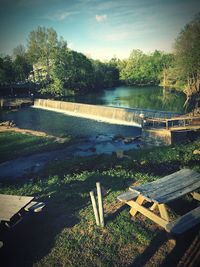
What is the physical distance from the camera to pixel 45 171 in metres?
14.5

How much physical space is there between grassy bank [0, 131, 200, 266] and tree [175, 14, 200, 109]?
36079 millimetres

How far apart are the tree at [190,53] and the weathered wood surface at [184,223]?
3820 cm

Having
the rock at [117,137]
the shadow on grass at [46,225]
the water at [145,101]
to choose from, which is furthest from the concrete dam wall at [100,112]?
the shadow on grass at [46,225]

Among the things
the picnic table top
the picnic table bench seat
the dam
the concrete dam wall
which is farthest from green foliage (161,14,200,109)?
the picnic table bench seat

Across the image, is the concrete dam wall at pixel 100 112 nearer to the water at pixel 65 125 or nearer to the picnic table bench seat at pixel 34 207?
the water at pixel 65 125

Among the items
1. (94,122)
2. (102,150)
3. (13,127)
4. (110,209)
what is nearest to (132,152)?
(102,150)

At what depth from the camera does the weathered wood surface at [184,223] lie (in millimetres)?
6317

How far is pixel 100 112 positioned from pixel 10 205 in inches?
1035

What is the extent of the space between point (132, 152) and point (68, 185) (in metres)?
7.63

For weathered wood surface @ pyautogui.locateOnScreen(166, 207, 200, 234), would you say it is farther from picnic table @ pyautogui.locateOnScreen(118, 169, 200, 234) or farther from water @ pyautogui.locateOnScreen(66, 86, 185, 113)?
water @ pyautogui.locateOnScreen(66, 86, 185, 113)

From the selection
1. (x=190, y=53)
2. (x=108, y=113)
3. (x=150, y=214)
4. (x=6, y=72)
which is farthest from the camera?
(x=6, y=72)

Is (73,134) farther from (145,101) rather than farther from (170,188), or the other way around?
(145,101)

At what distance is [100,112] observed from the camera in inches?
1302

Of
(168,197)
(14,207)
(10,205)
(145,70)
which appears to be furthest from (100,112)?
(145,70)
